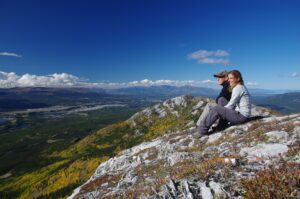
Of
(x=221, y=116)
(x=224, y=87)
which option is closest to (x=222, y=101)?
(x=224, y=87)

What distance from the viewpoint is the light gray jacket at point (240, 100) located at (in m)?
15.5

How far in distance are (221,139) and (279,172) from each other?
9.31 meters

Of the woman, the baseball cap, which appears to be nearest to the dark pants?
the woman

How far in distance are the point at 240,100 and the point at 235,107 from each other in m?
0.91

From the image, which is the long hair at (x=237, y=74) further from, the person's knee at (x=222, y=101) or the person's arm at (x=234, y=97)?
the person's knee at (x=222, y=101)

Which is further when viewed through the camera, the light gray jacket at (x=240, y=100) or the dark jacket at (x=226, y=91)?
the dark jacket at (x=226, y=91)

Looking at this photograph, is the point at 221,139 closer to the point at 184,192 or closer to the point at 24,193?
the point at 184,192

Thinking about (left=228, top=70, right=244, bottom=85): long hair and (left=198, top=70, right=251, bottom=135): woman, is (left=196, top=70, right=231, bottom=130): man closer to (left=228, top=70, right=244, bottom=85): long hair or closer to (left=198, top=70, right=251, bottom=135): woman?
(left=198, top=70, right=251, bottom=135): woman

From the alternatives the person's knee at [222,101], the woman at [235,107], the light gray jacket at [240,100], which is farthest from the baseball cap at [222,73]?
the light gray jacket at [240,100]

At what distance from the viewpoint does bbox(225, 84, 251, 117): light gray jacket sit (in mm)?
15461

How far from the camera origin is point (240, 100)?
630 inches

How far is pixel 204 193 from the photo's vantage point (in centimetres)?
773

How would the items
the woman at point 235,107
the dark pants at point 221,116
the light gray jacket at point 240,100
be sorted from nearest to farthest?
the light gray jacket at point 240,100 → the woman at point 235,107 → the dark pants at point 221,116

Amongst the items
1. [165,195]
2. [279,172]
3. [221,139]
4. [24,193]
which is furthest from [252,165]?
[24,193]
